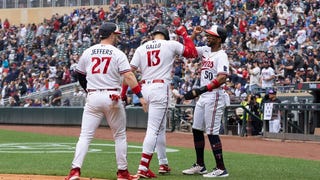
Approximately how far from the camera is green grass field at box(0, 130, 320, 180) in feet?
33.5

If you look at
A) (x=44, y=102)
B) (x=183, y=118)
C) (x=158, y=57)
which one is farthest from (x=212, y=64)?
(x=44, y=102)

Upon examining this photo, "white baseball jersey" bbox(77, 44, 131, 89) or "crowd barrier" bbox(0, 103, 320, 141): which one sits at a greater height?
"white baseball jersey" bbox(77, 44, 131, 89)

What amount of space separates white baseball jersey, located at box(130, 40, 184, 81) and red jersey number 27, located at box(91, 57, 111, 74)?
98 centimetres

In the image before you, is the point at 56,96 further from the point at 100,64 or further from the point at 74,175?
the point at 74,175

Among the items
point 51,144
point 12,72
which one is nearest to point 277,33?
point 51,144

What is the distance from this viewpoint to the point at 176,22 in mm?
31516

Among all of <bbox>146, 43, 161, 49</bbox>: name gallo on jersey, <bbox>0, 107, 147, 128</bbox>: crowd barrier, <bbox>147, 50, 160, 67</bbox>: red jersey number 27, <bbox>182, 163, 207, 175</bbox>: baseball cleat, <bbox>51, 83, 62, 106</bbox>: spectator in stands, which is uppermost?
<bbox>146, 43, 161, 49</bbox>: name gallo on jersey

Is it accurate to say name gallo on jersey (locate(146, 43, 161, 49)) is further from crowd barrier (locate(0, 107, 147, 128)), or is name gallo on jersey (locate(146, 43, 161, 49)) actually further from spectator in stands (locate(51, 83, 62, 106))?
spectator in stands (locate(51, 83, 62, 106))

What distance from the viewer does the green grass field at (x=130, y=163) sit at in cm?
1020

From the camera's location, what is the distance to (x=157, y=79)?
9.93 meters

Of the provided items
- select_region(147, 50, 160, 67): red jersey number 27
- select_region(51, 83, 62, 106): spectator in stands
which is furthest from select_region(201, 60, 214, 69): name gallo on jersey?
select_region(51, 83, 62, 106): spectator in stands

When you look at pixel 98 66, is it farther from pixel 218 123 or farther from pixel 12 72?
pixel 12 72

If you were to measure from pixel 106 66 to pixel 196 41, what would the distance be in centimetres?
1950

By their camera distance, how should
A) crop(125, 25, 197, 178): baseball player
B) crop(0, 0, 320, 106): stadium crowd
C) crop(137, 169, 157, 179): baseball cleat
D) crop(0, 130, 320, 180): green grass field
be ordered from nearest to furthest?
crop(137, 169, 157, 179): baseball cleat
crop(125, 25, 197, 178): baseball player
crop(0, 130, 320, 180): green grass field
crop(0, 0, 320, 106): stadium crowd
